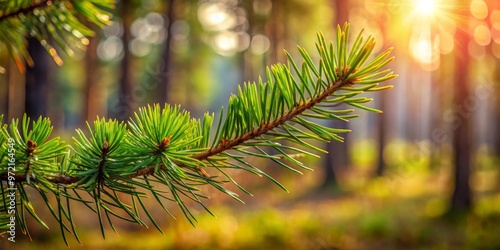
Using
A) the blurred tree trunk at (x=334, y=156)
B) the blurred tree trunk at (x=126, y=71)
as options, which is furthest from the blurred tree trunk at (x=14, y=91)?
the blurred tree trunk at (x=334, y=156)

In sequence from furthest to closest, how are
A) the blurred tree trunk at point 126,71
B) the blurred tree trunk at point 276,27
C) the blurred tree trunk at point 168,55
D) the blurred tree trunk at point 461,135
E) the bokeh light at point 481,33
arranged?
the blurred tree trunk at point 276,27 → the blurred tree trunk at point 168,55 → the blurred tree trunk at point 126,71 → the bokeh light at point 481,33 → the blurred tree trunk at point 461,135

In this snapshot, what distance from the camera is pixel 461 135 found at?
32.5ft

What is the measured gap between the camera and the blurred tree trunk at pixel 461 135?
969 cm

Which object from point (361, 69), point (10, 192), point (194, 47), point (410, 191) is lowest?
point (410, 191)

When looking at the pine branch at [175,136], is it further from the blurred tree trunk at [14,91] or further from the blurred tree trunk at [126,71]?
the blurred tree trunk at [126,71]

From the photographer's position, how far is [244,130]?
3.12 ft

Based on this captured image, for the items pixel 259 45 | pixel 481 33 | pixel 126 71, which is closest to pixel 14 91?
pixel 126 71

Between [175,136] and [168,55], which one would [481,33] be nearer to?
[168,55]

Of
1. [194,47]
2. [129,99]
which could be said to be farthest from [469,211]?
→ [194,47]

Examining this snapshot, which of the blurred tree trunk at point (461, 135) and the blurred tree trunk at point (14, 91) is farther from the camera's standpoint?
the blurred tree trunk at point (461, 135)

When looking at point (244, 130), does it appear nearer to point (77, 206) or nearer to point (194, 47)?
point (77, 206)

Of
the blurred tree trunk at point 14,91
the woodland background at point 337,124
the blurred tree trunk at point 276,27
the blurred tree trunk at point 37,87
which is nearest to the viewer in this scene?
the blurred tree trunk at point 37,87

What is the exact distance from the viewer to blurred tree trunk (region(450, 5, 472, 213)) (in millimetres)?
9688

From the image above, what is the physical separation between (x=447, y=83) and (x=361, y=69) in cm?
2190
